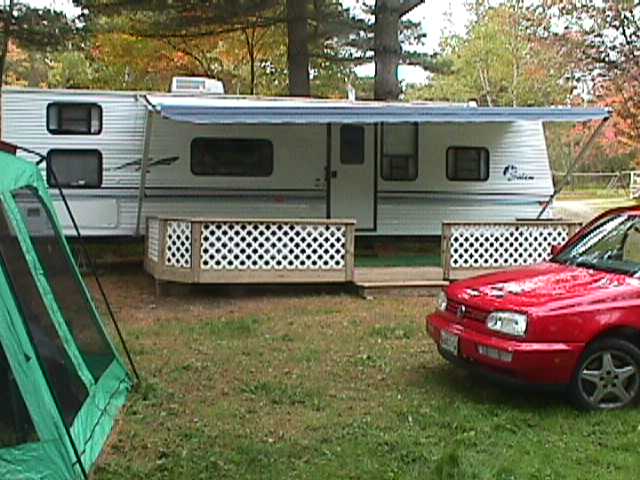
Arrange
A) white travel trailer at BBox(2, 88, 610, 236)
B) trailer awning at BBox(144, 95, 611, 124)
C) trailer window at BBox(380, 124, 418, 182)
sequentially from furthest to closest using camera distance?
trailer window at BBox(380, 124, 418, 182), white travel trailer at BBox(2, 88, 610, 236), trailer awning at BBox(144, 95, 611, 124)

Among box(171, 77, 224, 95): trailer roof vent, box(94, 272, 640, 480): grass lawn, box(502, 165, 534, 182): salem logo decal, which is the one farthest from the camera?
box(502, 165, 534, 182): salem logo decal

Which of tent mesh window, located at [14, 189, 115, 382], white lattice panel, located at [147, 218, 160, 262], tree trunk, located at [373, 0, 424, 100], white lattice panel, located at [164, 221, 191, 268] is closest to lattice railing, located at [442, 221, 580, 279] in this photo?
white lattice panel, located at [164, 221, 191, 268]

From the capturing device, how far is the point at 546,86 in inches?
1188

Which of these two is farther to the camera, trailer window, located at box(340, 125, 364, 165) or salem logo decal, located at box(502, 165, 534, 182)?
salem logo decal, located at box(502, 165, 534, 182)

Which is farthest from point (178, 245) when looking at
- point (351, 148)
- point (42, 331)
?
point (42, 331)

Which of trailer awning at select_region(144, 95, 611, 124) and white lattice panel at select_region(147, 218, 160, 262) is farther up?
trailer awning at select_region(144, 95, 611, 124)

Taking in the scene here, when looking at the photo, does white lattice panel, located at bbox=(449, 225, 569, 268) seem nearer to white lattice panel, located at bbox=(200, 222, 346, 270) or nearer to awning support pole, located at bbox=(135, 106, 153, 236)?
white lattice panel, located at bbox=(200, 222, 346, 270)

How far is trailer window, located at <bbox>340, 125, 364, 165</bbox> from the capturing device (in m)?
11.6

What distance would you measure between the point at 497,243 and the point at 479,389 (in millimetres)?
4743

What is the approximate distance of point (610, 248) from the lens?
19.5 ft

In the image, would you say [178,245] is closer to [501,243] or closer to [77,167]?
[77,167]

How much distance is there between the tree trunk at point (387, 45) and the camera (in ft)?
47.4

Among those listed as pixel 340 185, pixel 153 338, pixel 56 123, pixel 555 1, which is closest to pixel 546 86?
pixel 555 1

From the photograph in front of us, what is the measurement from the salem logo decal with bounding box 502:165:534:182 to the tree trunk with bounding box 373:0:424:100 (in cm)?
327
